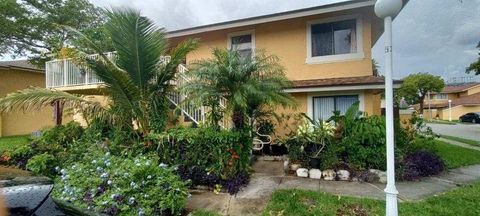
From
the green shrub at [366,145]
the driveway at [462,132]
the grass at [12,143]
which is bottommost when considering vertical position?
the driveway at [462,132]

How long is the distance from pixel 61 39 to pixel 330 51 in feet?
66.5

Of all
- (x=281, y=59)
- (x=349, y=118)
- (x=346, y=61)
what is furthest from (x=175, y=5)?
(x=349, y=118)

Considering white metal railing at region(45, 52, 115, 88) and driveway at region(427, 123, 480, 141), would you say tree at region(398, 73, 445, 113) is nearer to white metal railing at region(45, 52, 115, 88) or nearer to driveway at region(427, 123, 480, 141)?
driveway at region(427, 123, 480, 141)

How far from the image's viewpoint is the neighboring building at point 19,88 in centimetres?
→ 1961

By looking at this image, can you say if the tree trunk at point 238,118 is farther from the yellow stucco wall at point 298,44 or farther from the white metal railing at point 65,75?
the white metal railing at point 65,75

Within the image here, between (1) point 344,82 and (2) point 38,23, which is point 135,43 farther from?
(2) point 38,23

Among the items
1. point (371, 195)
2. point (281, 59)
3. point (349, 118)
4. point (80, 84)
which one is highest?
point (281, 59)

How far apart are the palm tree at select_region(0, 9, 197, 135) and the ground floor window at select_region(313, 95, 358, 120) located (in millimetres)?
5127

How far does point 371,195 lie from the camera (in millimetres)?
5914

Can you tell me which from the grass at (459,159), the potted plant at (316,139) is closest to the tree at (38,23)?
the potted plant at (316,139)

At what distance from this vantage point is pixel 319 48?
10867mm

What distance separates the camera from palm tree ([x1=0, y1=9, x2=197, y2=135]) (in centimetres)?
730

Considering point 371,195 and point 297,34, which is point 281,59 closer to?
point 297,34

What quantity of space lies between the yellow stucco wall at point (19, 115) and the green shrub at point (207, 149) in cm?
1646
